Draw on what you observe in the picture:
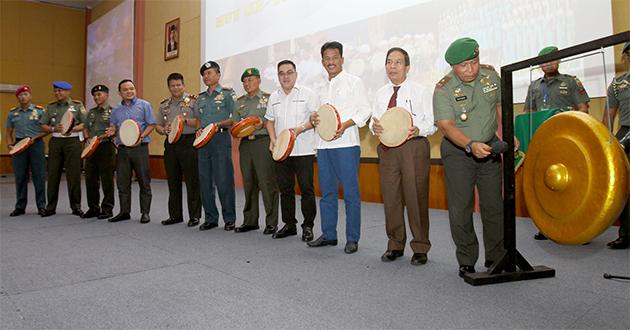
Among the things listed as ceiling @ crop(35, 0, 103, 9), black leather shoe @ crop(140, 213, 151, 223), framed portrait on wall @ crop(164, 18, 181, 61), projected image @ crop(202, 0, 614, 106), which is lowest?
black leather shoe @ crop(140, 213, 151, 223)

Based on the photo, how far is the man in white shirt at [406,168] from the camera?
2699 millimetres

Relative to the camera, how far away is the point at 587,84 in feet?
11.9

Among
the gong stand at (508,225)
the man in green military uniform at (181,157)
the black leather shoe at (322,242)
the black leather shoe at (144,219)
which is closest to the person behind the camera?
the gong stand at (508,225)

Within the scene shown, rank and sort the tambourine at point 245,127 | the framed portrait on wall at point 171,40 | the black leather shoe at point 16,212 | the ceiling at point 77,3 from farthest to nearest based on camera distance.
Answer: the ceiling at point 77,3 → the framed portrait on wall at point 171,40 → the black leather shoe at point 16,212 → the tambourine at point 245,127

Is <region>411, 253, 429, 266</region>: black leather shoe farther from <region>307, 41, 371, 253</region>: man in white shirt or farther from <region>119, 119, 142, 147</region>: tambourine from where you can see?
<region>119, 119, 142, 147</region>: tambourine

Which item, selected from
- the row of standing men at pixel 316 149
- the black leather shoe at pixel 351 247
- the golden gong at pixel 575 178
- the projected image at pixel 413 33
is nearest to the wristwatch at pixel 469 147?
the row of standing men at pixel 316 149

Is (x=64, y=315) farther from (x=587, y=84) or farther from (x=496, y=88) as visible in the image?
(x=587, y=84)

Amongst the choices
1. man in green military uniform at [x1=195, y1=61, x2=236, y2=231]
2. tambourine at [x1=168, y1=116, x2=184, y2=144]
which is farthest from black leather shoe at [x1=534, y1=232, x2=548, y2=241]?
tambourine at [x1=168, y1=116, x2=184, y2=144]

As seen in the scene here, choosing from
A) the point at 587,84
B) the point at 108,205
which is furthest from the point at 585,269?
the point at 108,205

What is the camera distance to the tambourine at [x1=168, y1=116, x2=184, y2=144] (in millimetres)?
4000

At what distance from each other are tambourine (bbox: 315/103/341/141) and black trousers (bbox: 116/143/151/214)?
2.18 m

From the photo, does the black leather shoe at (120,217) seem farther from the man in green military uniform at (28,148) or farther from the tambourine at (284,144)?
the tambourine at (284,144)

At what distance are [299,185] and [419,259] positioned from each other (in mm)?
1186

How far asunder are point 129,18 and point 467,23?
8.42 m
